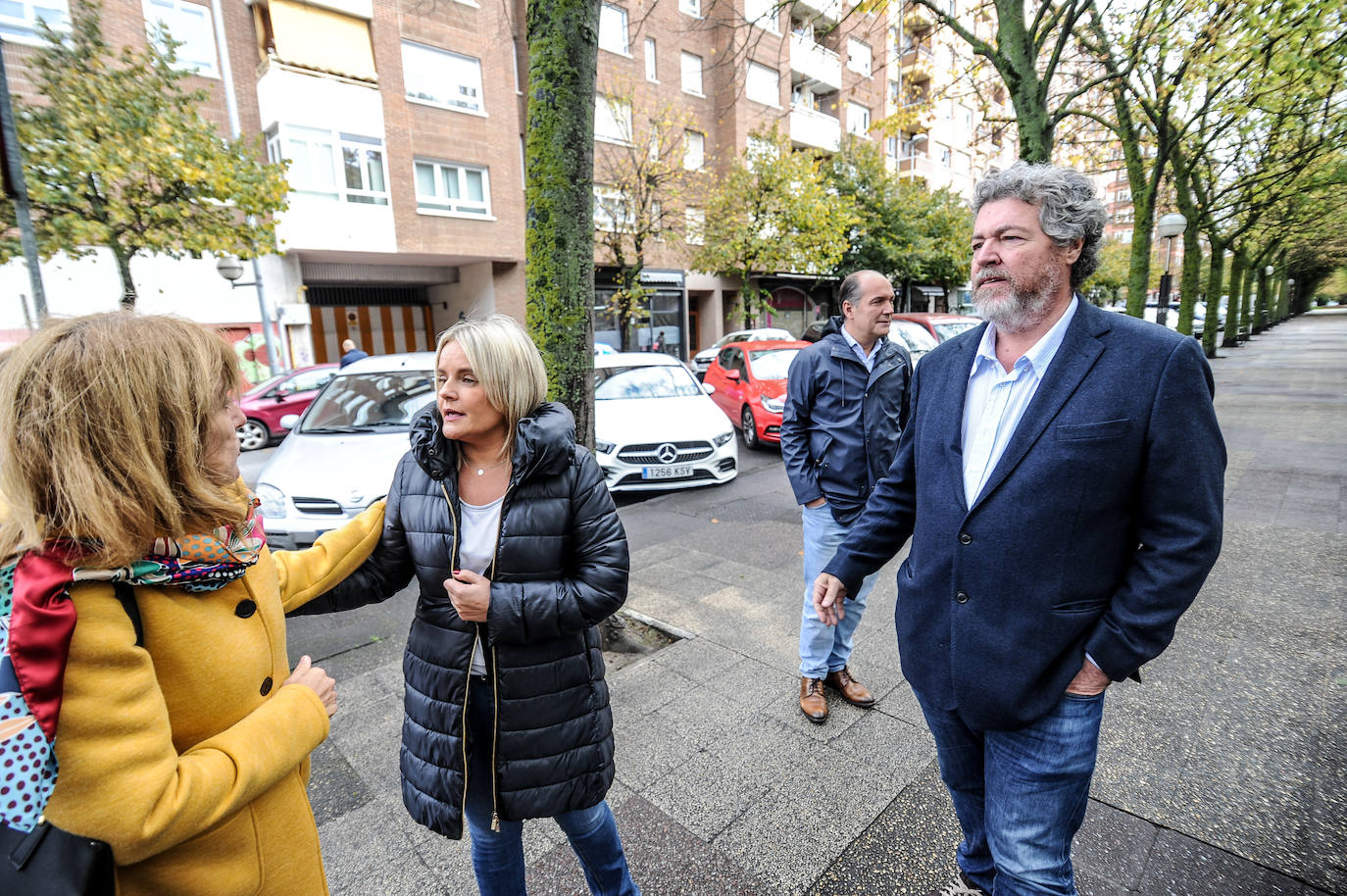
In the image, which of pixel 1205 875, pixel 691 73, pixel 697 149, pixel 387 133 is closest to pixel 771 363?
pixel 1205 875

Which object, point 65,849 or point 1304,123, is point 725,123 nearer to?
point 1304,123

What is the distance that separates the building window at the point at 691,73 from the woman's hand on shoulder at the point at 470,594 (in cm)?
2422

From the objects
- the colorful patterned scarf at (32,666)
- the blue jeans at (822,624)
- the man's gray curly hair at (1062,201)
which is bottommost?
the blue jeans at (822,624)

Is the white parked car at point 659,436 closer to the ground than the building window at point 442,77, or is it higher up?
closer to the ground

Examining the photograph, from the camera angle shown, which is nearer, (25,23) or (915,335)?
(915,335)

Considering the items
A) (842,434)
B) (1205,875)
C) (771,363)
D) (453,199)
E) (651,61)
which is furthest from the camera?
(651,61)

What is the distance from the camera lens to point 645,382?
346 inches

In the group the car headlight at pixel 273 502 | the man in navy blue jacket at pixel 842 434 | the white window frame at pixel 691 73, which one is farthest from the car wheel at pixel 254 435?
the white window frame at pixel 691 73

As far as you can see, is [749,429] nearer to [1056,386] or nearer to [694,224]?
[1056,386]

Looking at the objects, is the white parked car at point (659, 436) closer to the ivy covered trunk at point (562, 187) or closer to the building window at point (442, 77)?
the ivy covered trunk at point (562, 187)

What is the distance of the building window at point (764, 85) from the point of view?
2436cm

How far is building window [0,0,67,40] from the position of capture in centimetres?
1280

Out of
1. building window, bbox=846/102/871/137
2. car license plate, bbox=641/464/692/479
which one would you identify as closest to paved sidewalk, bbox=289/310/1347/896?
car license plate, bbox=641/464/692/479

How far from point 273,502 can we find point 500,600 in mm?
4350
